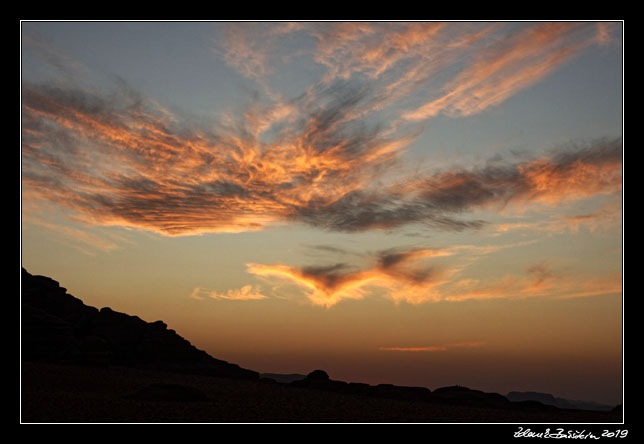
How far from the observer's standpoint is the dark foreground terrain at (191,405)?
37.4 metres

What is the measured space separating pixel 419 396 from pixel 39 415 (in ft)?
151

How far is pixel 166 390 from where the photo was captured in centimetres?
4656

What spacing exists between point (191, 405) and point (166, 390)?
→ 457 centimetres

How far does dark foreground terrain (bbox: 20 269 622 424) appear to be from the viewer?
40094 millimetres

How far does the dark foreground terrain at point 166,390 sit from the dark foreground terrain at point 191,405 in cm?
9

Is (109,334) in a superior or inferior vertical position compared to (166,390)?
superior

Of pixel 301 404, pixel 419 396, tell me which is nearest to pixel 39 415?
pixel 301 404

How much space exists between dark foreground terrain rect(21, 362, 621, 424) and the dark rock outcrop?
969 centimetres

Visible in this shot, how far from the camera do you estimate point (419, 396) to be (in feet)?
226
